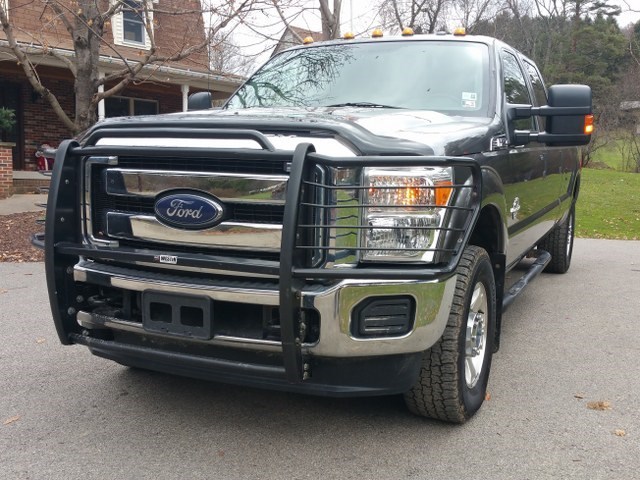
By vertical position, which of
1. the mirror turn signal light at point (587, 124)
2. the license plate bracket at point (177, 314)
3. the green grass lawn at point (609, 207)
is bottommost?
the green grass lawn at point (609, 207)

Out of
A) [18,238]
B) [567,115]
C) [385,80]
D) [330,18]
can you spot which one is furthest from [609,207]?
[567,115]

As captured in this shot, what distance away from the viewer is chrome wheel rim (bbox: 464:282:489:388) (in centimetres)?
340

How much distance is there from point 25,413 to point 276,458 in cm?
147

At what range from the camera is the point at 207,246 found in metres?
2.98

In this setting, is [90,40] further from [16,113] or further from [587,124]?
[16,113]

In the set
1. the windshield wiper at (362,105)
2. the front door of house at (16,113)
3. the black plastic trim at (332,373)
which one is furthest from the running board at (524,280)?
the front door of house at (16,113)

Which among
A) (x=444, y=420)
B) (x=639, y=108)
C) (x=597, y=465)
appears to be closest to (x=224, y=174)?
(x=444, y=420)

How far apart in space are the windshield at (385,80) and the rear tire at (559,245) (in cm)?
332

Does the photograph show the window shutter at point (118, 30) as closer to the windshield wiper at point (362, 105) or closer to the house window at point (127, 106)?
the house window at point (127, 106)

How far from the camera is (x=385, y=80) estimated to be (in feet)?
14.2

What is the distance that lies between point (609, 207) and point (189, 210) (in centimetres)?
1510

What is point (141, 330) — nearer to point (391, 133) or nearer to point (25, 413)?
point (25, 413)

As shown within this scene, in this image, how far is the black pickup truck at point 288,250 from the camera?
2.74 meters

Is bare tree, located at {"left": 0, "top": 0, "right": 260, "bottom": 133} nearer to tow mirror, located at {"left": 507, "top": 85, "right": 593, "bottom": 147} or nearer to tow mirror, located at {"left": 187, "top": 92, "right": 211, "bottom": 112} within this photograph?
tow mirror, located at {"left": 187, "top": 92, "right": 211, "bottom": 112}
